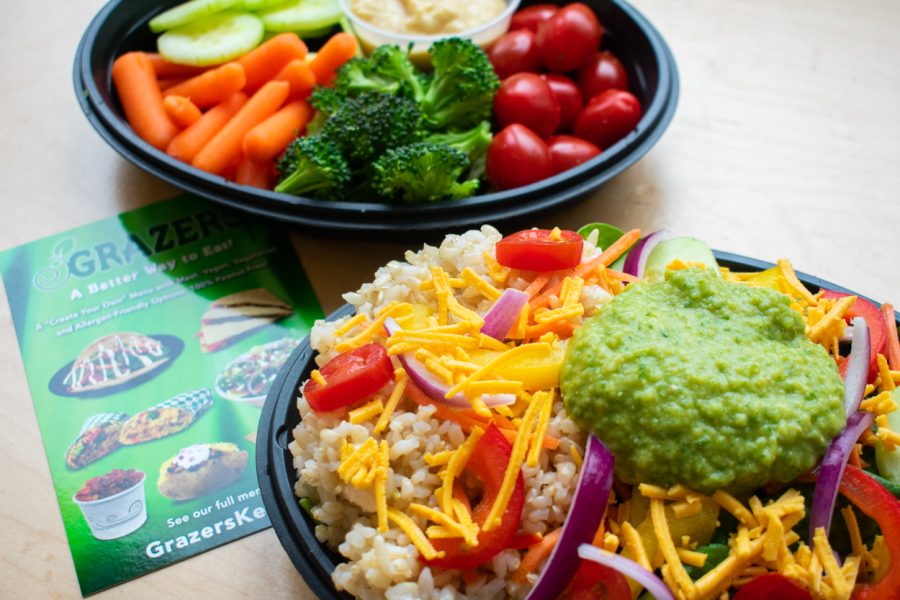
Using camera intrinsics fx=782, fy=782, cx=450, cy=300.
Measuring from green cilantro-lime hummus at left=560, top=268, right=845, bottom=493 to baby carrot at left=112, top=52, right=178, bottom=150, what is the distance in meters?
1.50

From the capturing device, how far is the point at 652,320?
1.30 meters

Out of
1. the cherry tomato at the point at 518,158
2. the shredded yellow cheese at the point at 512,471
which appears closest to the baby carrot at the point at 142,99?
the cherry tomato at the point at 518,158

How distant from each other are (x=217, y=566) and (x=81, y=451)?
1.46 feet

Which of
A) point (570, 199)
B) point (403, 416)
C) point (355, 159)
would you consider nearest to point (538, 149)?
point (570, 199)

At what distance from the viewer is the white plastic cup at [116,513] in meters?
1.65

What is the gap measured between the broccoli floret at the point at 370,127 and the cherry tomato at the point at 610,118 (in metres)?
0.54

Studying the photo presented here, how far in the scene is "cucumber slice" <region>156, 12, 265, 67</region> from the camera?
2371 millimetres

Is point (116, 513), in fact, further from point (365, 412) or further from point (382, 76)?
point (382, 76)

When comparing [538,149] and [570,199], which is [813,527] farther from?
[538,149]

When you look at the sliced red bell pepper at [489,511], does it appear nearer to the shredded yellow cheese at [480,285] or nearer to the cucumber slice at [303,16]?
the shredded yellow cheese at [480,285]

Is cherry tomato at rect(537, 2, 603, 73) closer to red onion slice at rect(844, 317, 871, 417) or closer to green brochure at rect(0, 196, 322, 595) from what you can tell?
green brochure at rect(0, 196, 322, 595)

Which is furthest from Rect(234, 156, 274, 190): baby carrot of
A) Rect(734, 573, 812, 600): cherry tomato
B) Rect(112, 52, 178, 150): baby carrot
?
Rect(734, 573, 812, 600): cherry tomato

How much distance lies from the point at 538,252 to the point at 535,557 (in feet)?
1.75

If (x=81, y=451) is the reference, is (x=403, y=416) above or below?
above
